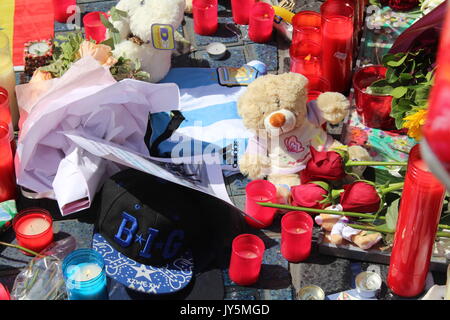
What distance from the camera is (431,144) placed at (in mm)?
933

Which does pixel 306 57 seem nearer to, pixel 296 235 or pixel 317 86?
pixel 317 86

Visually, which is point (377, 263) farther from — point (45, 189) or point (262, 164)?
point (45, 189)

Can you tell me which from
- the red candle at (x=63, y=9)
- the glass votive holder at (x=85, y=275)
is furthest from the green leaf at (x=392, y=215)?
the red candle at (x=63, y=9)

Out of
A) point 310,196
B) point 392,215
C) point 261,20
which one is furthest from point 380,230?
point 261,20

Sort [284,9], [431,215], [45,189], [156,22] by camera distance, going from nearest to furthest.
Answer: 1. [431,215]
2. [45,189]
3. [156,22]
4. [284,9]

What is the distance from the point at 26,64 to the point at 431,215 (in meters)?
2.09

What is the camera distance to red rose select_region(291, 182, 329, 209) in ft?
8.05

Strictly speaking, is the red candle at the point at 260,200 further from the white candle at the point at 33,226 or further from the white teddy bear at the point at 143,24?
the white teddy bear at the point at 143,24

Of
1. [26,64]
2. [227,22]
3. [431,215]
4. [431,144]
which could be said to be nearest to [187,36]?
[227,22]

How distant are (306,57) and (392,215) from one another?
1032mm

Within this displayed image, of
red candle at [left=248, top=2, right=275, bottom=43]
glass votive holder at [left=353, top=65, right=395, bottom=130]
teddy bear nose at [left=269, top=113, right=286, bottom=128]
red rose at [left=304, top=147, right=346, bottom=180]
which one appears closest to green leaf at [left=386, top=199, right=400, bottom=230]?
Result: red rose at [left=304, top=147, right=346, bottom=180]

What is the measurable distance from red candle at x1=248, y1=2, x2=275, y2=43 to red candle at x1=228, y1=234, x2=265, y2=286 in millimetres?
1413

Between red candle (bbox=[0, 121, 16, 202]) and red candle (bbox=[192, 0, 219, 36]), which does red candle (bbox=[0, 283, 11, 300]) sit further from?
red candle (bbox=[192, 0, 219, 36])

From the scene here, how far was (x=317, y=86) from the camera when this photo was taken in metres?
2.99
